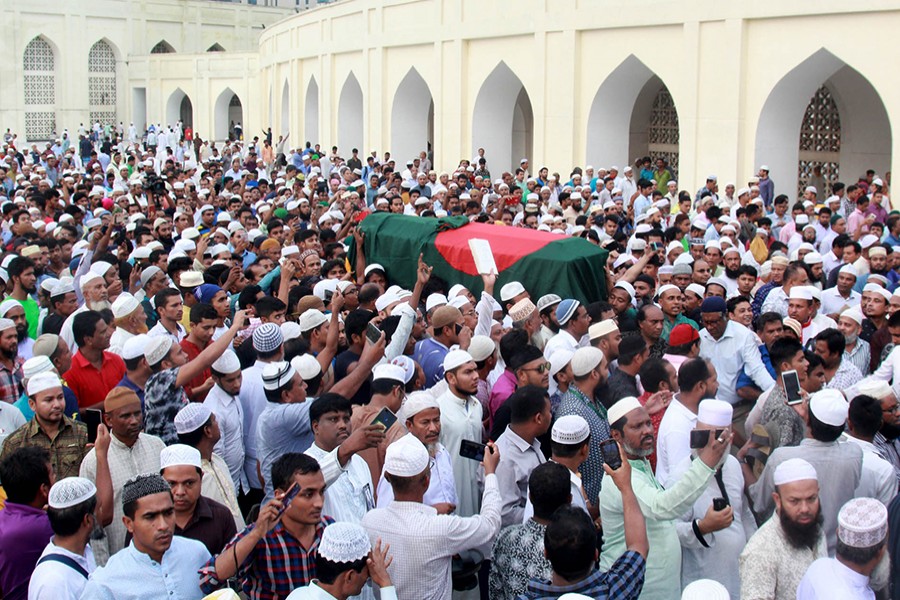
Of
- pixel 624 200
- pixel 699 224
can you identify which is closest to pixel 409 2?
pixel 624 200

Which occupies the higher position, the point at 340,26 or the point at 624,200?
the point at 340,26

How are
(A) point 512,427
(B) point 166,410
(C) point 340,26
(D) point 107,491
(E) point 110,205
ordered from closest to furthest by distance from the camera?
1. (D) point 107,491
2. (A) point 512,427
3. (B) point 166,410
4. (E) point 110,205
5. (C) point 340,26

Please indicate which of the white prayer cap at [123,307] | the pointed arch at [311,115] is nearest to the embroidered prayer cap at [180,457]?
the white prayer cap at [123,307]

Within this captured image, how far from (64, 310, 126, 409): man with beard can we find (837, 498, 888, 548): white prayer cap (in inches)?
170

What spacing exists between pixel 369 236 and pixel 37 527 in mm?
6552

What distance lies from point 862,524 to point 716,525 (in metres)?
0.70

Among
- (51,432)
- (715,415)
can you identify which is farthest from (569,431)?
(51,432)

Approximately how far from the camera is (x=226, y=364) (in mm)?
5496

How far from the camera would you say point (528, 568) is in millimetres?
3986

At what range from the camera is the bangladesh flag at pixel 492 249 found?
8812mm

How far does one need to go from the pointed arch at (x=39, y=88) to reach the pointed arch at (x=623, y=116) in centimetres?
2977

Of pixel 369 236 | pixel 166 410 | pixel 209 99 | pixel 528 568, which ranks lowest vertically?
pixel 528 568

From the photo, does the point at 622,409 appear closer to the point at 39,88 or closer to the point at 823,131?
the point at 823,131

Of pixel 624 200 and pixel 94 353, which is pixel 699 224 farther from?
pixel 94 353
